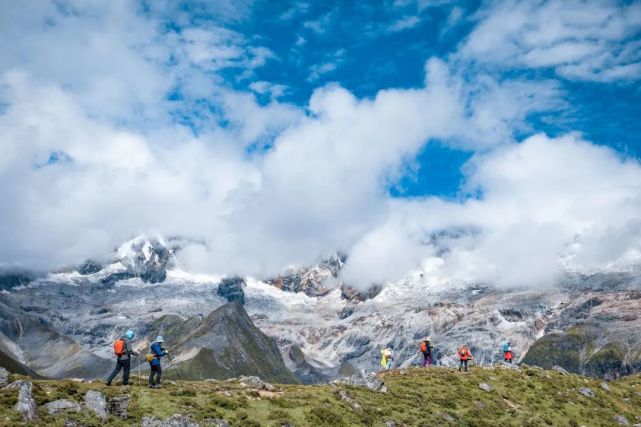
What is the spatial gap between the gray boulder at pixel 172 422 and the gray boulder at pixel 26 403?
729 cm

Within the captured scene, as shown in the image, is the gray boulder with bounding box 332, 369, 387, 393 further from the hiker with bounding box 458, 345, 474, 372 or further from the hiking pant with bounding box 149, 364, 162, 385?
the hiking pant with bounding box 149, 364, 162, 385

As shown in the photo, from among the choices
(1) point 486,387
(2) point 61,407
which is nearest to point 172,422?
(2) point 61,407

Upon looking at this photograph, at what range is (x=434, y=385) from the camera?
63594 millimetres

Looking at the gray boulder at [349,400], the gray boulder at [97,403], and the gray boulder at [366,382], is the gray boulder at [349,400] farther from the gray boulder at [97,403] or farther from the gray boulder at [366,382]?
the gray boulder at [97,403]

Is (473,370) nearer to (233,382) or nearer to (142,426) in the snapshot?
(233,382)

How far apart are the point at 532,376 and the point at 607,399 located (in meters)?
8.71

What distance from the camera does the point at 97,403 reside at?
41.2 meters

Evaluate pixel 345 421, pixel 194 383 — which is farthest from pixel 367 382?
pixel 194 383

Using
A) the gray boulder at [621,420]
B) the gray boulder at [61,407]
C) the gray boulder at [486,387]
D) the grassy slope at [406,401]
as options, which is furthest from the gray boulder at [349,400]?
the gray boulder at [621,420]

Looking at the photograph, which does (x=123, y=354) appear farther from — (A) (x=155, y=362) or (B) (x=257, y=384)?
(B) (x=257, y=384)

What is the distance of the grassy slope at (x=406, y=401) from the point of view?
43.8 meters

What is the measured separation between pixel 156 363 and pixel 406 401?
24038 mm

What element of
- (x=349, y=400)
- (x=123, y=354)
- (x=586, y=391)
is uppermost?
(x=586, y=391)

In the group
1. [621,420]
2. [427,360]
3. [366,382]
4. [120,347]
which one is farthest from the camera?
[427,360]
